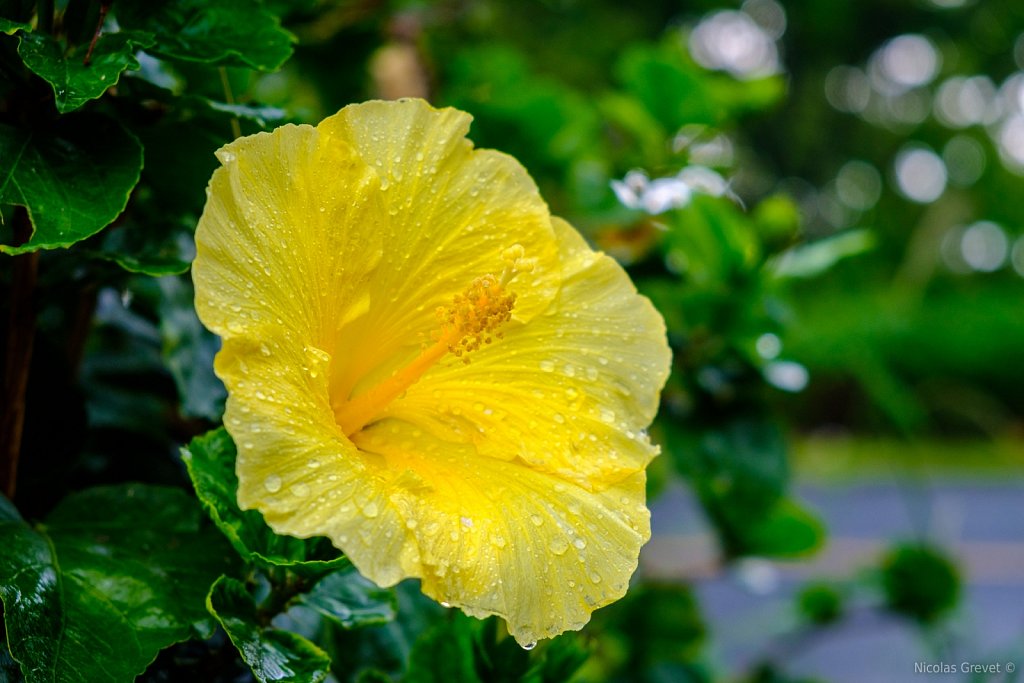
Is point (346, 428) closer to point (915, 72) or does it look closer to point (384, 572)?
point (384, 572)

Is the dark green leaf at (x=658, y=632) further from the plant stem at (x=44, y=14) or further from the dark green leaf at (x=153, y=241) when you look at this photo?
the plant stem at (x=44, y=14)

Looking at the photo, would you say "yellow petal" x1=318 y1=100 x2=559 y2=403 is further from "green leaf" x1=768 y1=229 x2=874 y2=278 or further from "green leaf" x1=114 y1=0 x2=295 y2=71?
"green leaf" x1=768 y1=229 x2=874 y2=278

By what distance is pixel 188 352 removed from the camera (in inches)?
39.5

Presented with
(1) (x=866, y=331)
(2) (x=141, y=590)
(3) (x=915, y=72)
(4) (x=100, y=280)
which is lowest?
(3) (x=915, y=72)

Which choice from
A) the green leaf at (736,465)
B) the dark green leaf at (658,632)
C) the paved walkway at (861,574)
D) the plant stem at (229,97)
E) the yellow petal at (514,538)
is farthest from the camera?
the paved walkway at (861,574)

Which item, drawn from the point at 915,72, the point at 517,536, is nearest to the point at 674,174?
the point at 517,536

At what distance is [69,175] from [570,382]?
484 millimetres

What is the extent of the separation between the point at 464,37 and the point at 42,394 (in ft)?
6.38

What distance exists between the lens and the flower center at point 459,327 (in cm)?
84

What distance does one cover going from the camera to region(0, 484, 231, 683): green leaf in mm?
693

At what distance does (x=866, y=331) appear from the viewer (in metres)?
10.6

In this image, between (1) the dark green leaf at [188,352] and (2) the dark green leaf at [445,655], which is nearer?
(2) the dark green leaf at [445,655]

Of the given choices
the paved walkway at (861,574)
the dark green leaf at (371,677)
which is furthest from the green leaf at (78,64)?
the paved walkway at (861,574)

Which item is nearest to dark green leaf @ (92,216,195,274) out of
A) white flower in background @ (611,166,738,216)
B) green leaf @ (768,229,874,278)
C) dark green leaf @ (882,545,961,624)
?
white flower in background @ (611,166,738,216)
